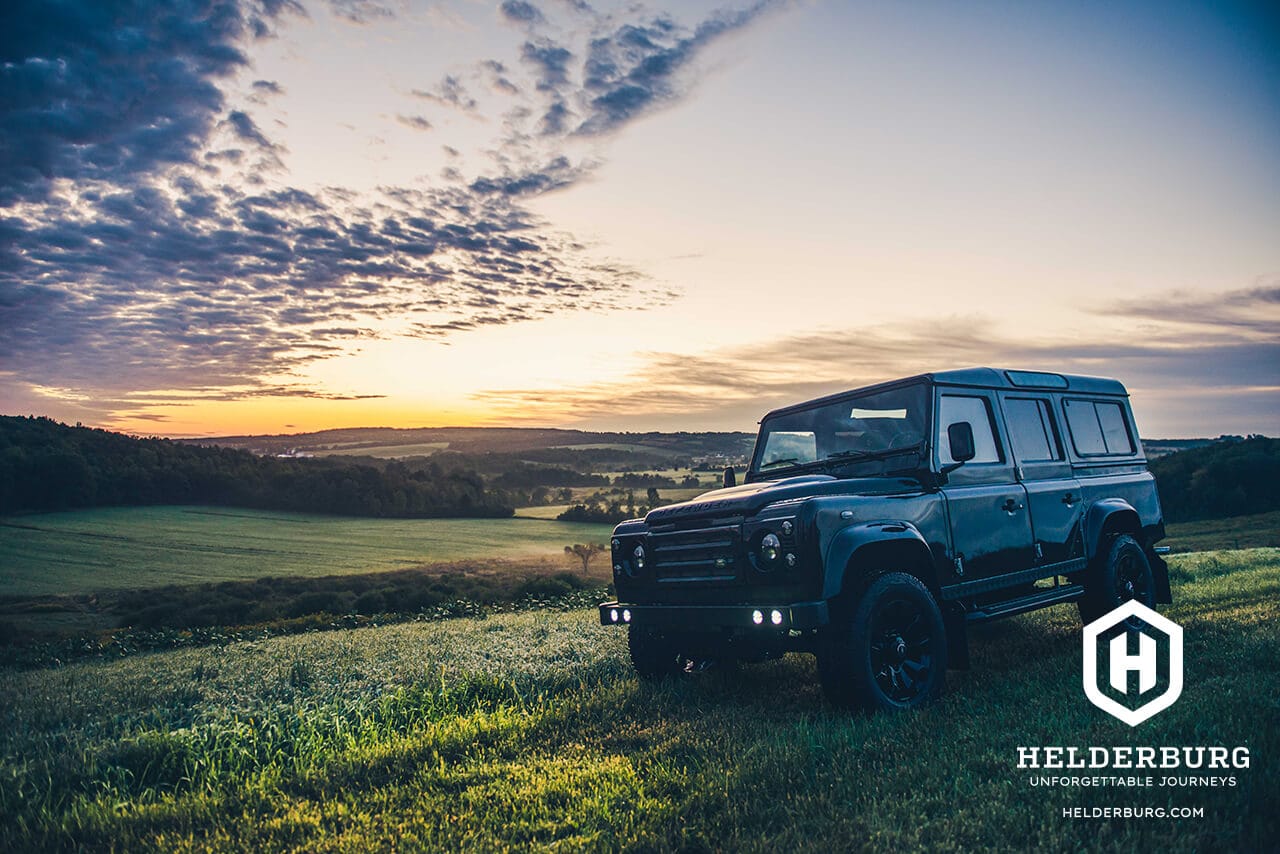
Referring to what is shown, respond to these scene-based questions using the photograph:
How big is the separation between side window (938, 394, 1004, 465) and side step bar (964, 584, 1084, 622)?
1.28 metres

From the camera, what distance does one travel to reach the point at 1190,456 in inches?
2461

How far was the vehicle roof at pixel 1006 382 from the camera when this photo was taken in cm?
702

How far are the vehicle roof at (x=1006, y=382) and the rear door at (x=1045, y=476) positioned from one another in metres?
0.12

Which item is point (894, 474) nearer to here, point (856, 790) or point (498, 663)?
point (856, 790)

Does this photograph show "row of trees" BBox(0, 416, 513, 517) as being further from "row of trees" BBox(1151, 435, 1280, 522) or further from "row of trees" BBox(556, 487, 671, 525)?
"row of trees" BBox(1151, 435, 1280, 522)

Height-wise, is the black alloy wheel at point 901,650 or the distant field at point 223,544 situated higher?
the black alloy wheel at point 901,650

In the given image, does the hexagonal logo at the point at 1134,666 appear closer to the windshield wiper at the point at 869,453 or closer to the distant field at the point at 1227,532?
the windshield wiper at the point at 869,453

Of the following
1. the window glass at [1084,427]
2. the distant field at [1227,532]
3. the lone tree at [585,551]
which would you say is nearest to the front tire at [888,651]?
the window glass at [1084,427]

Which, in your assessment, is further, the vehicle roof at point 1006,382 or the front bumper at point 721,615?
the vehicle roof at point 1006,382

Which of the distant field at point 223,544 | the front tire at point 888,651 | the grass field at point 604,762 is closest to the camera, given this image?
the grass field at point 604,762

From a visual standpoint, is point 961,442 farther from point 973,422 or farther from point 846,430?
point 846,430

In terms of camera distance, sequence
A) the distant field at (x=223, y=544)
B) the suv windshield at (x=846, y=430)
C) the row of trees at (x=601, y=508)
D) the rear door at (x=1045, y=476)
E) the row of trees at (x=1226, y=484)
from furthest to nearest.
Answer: the row of trees at (x=1226, y=484) → the row of trees at (x=601, y=508) → the distant field at (x=223, y=544) → the rear door at (x=1045, y=476) → the suv windshield at (x=846, y=430)

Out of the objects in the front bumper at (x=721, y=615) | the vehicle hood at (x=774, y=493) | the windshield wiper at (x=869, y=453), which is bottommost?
the front bumper at (x=721, y=615)

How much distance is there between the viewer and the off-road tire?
26.4ft
